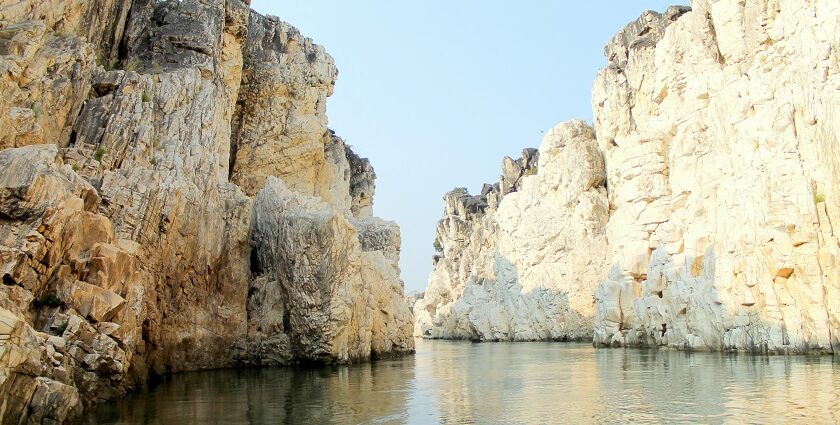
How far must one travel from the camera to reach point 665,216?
49156mm

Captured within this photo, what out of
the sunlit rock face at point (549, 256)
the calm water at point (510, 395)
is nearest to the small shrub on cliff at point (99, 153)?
the calm water at point (510, 395)

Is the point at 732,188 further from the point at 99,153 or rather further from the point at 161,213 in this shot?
the point at 99,153

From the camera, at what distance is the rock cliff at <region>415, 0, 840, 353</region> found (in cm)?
3161

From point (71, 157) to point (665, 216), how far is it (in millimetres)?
38127

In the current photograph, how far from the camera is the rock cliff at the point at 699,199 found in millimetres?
31609

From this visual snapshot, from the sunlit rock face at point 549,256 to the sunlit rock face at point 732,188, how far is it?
33.9 feet

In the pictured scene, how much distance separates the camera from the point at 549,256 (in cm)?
6938

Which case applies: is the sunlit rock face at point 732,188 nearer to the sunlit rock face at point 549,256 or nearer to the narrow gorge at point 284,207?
the narrow gorge at point 284,207

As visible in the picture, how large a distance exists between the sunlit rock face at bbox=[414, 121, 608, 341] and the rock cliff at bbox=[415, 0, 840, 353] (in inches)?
6.6

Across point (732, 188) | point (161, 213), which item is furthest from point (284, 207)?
point (732, 188)

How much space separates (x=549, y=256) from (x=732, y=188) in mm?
32104

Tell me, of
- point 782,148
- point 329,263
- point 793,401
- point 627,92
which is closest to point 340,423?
point 793,401

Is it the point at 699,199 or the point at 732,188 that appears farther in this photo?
the point at 699,199

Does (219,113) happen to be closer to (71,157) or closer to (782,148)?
(71,157)
